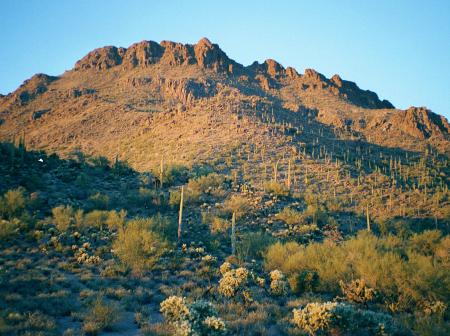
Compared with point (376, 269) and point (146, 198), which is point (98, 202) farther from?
point (376, 269)

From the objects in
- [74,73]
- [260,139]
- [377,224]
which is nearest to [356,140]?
[260,139]

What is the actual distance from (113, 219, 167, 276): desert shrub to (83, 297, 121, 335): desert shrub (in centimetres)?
490

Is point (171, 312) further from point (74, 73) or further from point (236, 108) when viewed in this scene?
point (74, 73)

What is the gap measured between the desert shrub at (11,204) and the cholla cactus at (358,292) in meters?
18.4

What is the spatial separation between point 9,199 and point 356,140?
4643cm

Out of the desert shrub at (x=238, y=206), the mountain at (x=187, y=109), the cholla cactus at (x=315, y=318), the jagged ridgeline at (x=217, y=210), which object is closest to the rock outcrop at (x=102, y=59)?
the mountain at (x=187, y=109)

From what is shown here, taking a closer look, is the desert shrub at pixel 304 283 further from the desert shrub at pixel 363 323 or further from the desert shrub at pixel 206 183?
the desert shrub at pixel 206 183

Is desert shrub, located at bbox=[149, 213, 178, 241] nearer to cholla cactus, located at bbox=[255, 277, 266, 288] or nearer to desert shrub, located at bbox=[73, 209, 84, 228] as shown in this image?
desert shrub, located at bbox=[73, 209, 84, 228]

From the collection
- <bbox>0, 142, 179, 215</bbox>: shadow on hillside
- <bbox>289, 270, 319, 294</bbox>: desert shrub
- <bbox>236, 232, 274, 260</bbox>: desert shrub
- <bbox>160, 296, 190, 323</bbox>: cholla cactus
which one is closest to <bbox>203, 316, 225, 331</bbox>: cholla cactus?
<bbox>160, 296, 190, 323</bbox>: cholla cactus

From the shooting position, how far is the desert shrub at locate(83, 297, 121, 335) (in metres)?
8.52

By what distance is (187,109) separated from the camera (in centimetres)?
5831

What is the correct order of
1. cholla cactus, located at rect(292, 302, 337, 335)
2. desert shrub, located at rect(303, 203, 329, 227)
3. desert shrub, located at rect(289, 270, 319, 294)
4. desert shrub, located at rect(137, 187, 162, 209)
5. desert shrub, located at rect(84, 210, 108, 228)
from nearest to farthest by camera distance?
1. cholla cactus, located at rect(292, 302, 337, 335)
2. desert shrub, located at rect(289, 270, 319, 294)
3. desert shrub, located at rect(84, 210, 108, 228)
4. desert shrub, located at rect(303, 203, 329, 227)
5. desert shrub, located at rect(137, 187, 162, 209)

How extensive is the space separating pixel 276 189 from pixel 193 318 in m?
24.1

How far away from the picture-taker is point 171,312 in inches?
353
